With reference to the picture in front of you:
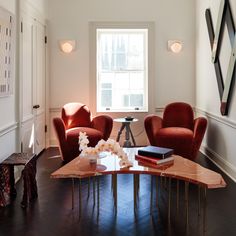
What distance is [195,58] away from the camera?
612cm

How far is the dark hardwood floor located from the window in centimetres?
258

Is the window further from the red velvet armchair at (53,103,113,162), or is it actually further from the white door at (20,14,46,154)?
the white door at (20,14,46,154)

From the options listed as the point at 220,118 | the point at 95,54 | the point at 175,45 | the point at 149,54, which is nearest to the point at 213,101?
the point at 220,118

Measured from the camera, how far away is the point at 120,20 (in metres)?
6.01

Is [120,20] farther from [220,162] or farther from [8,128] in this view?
[8,128]

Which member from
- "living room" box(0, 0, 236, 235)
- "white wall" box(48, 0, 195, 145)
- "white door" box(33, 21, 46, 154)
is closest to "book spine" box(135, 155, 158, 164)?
"white door" box(33, 21, 46, 154)

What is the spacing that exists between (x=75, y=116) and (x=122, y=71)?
1407 mm

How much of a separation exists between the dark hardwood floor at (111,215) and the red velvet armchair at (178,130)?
99 centimetres

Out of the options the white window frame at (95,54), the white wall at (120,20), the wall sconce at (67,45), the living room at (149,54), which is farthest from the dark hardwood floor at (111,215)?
the wall sconce at (67,45)

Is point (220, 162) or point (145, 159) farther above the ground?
point (145, 159)

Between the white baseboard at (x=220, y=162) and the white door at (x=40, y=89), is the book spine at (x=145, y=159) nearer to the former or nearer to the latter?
the white baseboard at (x=220, y=162)

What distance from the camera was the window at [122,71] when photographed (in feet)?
20.3

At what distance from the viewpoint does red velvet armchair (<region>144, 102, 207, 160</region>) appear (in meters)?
4.79

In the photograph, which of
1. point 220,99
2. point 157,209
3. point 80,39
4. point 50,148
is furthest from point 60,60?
point 157,209
